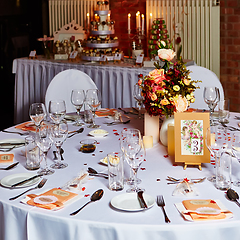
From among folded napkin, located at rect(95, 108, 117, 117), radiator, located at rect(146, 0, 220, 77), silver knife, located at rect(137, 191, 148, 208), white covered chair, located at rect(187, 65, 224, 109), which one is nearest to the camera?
silver knife, located at rect(137, 191, 148, 208)

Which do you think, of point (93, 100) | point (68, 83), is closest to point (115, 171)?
point (93, 100)

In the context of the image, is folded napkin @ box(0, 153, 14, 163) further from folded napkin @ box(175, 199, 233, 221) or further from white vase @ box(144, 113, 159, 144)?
folded napkin @ box(175, 199, 233, 221)

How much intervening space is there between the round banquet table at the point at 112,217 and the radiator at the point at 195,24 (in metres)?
3.49

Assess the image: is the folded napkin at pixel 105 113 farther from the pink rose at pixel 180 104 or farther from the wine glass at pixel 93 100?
the pink rose at pixel 180 104

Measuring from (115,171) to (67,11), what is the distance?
4882 mm

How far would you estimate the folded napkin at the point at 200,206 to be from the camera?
123 cm

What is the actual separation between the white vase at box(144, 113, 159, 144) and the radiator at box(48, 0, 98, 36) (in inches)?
162

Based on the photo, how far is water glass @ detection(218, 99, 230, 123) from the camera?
2.23 metres

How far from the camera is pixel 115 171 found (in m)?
1.48

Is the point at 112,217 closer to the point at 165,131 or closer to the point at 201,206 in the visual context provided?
the point at 201,206

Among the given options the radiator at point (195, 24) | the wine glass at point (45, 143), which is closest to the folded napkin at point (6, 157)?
the wine glass at point (45, 143)

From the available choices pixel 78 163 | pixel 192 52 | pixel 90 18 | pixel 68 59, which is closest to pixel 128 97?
pixel 68 59

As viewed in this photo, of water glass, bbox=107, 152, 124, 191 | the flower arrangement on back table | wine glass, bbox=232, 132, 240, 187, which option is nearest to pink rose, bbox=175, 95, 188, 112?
the flower arrangement on back table


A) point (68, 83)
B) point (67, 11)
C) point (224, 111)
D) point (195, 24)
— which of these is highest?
point (67, 11)
